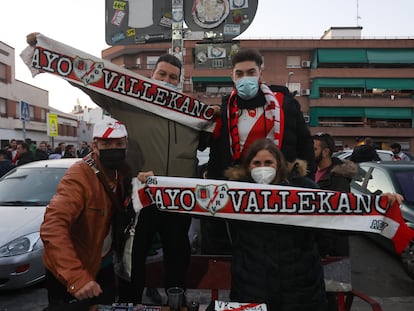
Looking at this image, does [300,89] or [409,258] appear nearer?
[409,258]

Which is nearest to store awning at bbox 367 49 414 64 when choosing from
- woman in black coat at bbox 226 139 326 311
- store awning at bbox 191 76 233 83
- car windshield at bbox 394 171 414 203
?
store awning at bbox 191 76 233 83

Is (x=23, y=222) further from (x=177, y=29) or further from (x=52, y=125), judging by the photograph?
(x=52, y=125)

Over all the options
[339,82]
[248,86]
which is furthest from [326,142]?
[339,82]

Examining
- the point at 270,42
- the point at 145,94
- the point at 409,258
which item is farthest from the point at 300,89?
the point at 145,94

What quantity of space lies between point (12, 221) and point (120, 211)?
291cm

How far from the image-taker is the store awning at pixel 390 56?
3716cm

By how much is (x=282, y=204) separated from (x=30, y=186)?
4573mm

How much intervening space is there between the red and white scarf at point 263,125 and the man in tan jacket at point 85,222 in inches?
33.9

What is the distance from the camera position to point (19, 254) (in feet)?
14.8

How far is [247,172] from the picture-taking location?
264 centimetres

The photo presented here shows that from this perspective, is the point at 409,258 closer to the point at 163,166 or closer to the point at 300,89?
the point at 163,166

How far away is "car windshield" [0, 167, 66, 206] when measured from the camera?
5566mm

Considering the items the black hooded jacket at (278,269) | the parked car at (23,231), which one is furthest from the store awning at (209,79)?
the black hooded jacket at (278,269)

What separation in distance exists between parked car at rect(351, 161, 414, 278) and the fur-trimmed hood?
136 inches
